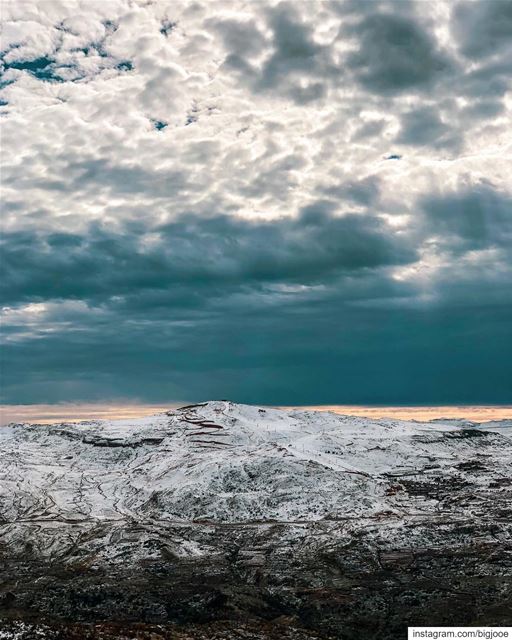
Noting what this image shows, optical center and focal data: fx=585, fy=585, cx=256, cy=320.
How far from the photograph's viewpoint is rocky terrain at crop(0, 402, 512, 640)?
5038 cm

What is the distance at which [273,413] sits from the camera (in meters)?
180

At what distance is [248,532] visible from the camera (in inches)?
3177

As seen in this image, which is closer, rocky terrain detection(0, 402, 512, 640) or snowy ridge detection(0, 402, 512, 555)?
rocky terrain detection(0, 402, 512, 640)

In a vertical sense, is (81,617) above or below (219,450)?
below

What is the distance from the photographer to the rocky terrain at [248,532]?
50.4 m

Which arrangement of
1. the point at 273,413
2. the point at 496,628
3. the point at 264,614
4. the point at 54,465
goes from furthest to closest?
the point at 273,413
the point at 54,465
the point at 264,614
the point at 496,628

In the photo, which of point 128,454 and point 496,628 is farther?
point 128,454

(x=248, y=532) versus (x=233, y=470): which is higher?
(x=233, y=470)

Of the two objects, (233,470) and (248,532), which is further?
(233,470)

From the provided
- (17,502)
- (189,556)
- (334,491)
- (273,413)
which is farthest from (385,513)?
(273,413)

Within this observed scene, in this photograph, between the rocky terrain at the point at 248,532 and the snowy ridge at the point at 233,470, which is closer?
the rocky terrain at the point at 248,532

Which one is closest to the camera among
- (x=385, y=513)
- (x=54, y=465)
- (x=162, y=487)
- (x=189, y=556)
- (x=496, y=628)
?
(x=496, y=628)

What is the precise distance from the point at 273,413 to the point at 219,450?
51.2 m

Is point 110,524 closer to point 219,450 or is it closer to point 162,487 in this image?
point 162,487
